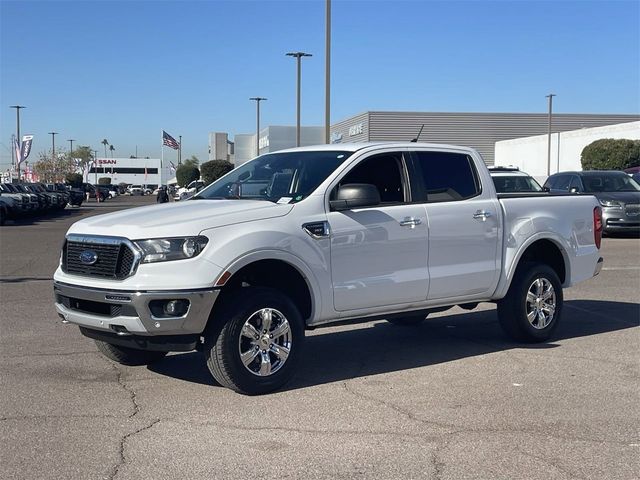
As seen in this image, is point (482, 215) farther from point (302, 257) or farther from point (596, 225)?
point (302, 257)

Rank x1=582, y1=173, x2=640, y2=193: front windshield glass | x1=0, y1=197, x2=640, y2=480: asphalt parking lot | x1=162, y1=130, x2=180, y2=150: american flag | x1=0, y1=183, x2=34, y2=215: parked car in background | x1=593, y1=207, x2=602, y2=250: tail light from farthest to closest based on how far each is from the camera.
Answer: x1=162, y1=130, x2=180, y2=150: american flag → x1=0, y1=183, x2=34, y2=215: parked car in background → x1=582, y1=173, x2=640, y2=193: front windshield glass → x1=593, y1=207, x2=602, y2=250: tail light → x1=0, y1=197, x2=640, y2=480: asphalt parking lot

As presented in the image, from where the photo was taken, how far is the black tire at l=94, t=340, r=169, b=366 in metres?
6.90

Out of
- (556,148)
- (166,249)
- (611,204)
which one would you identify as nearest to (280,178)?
(166,249)

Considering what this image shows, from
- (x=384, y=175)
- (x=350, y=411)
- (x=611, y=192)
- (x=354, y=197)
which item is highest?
(x=384, y=175)

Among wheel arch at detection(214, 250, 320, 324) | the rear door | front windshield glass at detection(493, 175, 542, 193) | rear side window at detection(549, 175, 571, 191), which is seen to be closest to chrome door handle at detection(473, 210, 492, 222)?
the rear door

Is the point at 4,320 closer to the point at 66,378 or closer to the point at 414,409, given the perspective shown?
the point at 66,378

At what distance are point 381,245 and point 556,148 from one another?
52.5m

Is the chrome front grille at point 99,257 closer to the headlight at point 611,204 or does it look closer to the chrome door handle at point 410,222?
the chrome door handle at point 410,222

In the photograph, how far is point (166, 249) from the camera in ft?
18.6

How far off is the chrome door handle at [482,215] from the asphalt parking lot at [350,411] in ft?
4.45

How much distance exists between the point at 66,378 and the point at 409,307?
3084mm

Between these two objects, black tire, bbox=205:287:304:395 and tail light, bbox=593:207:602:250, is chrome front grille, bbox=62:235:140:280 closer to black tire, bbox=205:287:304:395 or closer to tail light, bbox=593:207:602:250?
black tire, bbox=205:287:304:395

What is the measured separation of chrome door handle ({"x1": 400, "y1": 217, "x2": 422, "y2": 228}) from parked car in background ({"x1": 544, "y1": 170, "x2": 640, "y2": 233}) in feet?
41.1

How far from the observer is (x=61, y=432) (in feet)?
16.9
